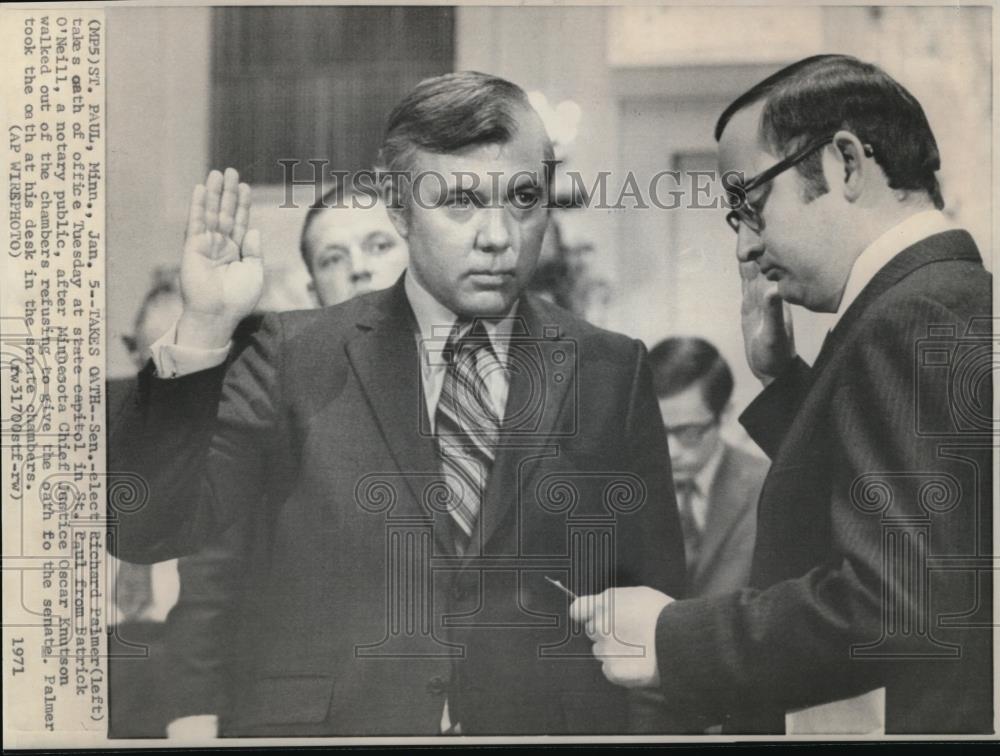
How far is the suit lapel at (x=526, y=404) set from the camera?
3.20 metres

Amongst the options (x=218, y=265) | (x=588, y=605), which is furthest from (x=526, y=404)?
(x=218, y=265)

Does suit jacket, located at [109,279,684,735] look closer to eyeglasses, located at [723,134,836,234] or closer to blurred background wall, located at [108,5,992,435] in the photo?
blurred background wall, located at [108,5,992,435]

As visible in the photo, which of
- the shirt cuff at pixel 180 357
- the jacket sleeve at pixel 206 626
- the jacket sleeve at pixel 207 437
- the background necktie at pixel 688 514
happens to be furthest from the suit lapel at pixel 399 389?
the background necktie at pixel 688 514

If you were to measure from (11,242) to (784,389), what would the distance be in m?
2.14

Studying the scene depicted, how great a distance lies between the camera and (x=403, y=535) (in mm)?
3203

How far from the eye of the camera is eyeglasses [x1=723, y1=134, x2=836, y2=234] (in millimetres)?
3197

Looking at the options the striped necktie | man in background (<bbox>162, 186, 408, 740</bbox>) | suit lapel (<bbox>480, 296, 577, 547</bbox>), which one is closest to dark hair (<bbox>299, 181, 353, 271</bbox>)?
man in background (<bbox>162, 186, 408, 740</bbox>)

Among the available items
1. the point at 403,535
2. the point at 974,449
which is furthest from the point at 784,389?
the point at 403,535

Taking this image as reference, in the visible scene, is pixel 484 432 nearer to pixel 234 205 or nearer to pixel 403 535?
pixel 403 535

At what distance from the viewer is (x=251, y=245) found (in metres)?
3.21

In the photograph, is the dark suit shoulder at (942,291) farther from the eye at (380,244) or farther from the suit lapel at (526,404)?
the eye at (380,244)

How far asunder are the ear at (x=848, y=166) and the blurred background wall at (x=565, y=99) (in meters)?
0.24

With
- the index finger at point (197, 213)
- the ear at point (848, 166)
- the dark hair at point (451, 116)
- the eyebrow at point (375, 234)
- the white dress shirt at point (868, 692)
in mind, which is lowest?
the white dress shirt at point (868, 692)

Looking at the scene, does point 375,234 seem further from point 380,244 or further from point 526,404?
point 526,404
